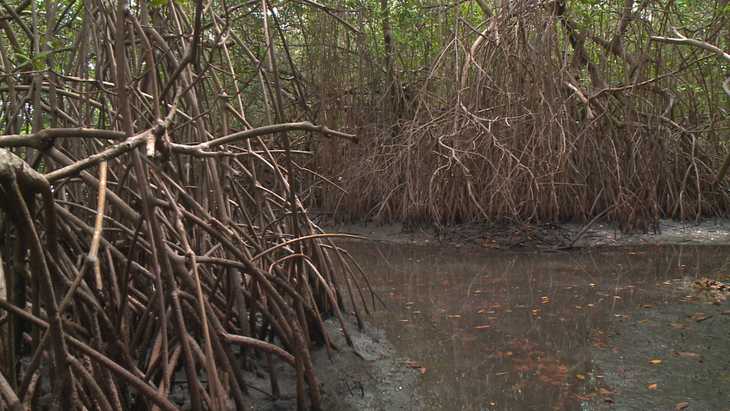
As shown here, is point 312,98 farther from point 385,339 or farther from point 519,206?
point 385,339

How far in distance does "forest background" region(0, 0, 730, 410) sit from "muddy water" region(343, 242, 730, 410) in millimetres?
547

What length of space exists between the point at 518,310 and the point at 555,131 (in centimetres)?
295

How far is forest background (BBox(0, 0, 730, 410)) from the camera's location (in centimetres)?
207

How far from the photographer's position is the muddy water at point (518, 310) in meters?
2.71

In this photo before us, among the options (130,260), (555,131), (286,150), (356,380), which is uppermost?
(555,131)

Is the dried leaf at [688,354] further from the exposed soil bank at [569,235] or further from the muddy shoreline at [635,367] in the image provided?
the exposed soil bank at [569,235]

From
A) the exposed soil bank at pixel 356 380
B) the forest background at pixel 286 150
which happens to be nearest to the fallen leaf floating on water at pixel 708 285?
the forest background at pixel 286 150

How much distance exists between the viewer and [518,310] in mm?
3893

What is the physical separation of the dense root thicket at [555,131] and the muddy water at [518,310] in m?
0.85

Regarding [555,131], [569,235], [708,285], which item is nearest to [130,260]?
[708,285]

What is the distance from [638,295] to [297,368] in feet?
9.25

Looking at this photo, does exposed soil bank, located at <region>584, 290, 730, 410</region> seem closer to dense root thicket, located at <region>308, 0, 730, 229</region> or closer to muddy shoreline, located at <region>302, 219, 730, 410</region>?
muddy shoreline, located at <region>302, 219, 730, 410</region>

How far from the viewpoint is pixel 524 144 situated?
6.68 metres

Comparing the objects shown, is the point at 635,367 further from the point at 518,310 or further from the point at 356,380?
the point at 356,380
